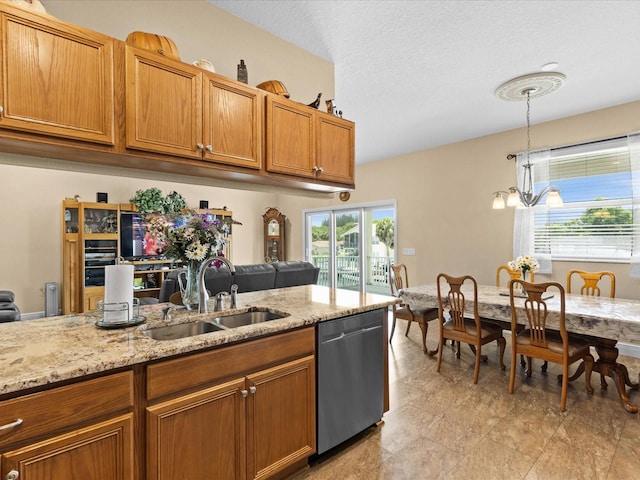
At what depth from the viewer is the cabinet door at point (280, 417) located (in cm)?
160

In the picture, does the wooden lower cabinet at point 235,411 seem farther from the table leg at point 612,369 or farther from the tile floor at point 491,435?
the table leg at point 612,369

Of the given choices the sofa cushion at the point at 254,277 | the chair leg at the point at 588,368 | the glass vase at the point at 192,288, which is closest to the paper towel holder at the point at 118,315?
the glass vase at the point at 192,288

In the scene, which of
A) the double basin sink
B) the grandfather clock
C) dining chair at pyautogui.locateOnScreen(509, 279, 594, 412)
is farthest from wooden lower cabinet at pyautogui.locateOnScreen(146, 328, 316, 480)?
the grandfather clock

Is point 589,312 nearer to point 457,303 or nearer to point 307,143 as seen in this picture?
point 457,303

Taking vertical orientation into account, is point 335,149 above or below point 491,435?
above

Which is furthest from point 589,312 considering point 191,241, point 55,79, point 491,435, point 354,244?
point 354,244

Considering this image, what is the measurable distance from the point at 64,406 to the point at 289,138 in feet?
6.22

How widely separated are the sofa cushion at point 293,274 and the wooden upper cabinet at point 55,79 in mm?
2909

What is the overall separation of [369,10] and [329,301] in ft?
6.54

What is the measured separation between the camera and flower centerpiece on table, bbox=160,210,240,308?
75.3 inches

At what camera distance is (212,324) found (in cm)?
185

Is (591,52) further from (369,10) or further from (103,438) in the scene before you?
(103,438)

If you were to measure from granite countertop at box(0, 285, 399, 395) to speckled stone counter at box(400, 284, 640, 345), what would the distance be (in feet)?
4.83

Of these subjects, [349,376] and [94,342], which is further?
[349,376]
